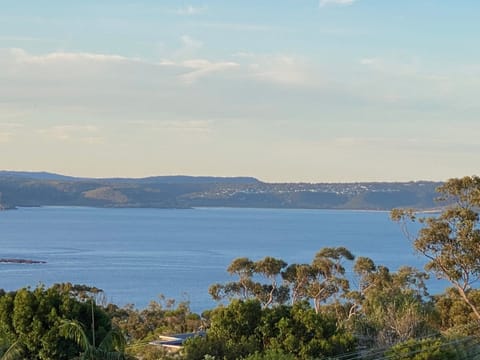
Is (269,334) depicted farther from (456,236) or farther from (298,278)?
(298,278)

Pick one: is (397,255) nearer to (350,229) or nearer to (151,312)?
(350,229)

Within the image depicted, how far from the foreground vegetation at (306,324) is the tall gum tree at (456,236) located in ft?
0.09

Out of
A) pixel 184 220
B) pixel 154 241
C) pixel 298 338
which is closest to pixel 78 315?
pixel 298 338

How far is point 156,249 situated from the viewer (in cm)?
10850

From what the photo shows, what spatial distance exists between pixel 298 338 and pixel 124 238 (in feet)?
359

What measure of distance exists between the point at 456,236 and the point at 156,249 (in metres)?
85.6

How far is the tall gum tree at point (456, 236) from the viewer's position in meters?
24.3

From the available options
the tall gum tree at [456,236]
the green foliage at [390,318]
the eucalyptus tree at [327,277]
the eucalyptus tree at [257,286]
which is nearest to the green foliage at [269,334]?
the green foliage at [390,318]

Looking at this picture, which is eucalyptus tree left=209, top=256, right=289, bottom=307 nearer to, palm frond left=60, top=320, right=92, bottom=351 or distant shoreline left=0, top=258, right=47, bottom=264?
palm frond left=60, top=320, right=92, bottom=351

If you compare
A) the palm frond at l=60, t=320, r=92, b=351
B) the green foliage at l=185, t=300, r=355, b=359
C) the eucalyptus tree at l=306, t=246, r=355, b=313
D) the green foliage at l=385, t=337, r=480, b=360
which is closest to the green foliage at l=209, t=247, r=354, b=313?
the eucalyptus tree at l=306, t=246, r=355, b=313

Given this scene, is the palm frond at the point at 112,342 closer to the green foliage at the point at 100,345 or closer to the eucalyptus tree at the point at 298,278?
the green foliage at the point at 100,345

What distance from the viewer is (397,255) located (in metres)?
105

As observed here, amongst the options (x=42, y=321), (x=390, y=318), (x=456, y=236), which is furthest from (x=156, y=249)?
(x=42, y=321)

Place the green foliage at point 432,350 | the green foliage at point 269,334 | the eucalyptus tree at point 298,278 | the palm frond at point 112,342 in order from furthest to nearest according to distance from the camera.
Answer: the eucalyptus tree at point 298,278 → the green foliage at point 269,334 → the green foliage at point 432,350 → the palm frond at point 112,342
